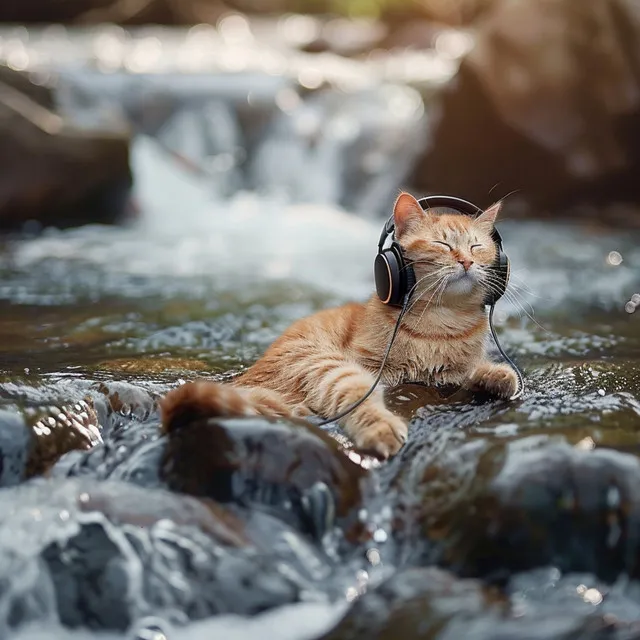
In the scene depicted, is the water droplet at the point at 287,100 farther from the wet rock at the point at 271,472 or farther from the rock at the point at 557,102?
the wet rock at the point at 271,472

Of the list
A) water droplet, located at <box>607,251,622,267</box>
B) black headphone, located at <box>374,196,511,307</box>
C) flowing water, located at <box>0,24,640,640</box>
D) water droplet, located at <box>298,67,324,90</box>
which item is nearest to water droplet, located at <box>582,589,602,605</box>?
flowing water, located at <box>0,24,640,640</box>

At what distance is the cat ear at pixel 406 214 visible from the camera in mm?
3615

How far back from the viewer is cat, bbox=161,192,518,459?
11.4 ft

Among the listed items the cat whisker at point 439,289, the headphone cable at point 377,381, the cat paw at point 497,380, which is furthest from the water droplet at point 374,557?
the cat whisker at point 439,289

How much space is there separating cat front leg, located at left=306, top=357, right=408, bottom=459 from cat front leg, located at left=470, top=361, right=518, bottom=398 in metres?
0.44

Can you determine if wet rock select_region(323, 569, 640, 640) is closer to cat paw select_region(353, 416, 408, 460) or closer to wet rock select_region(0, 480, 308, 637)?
wet rock select_region(0, 480, 308, 637)

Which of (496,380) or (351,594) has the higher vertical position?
(496,380)

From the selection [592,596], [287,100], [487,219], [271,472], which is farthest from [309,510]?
[287,100]

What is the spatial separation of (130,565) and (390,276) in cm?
149

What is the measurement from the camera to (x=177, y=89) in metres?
13.5

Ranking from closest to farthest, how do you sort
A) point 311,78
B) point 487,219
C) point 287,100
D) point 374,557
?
point 374,557
point 487,219
point 287,100
point 311,78

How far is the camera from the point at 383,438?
3047 mm

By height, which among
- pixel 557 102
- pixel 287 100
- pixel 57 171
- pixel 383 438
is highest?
pixel 287 100

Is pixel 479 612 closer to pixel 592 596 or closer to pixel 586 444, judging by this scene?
pixel 592 596
